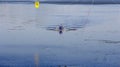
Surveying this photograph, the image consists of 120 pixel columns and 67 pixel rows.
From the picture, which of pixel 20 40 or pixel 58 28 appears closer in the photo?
pixel 20 40

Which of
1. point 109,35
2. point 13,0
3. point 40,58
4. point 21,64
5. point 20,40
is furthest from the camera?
point 13,0

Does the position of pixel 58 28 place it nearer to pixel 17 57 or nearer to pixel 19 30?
pixel 19 30

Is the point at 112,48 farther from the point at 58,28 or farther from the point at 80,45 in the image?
the point at 58,28

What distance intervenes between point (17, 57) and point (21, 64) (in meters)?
2.05

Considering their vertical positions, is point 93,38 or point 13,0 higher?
point 13,0

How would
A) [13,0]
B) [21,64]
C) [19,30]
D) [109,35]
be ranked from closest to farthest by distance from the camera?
1. [21,64]
2. [109,35]
3. [19,30]
4. [13,0]

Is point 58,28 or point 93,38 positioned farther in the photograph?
point 58,28

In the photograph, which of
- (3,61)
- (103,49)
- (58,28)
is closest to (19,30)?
(58,28)

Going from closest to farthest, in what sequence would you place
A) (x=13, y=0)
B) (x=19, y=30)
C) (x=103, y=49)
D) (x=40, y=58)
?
(x=40, y=58) < (x=103, y=49) < (x=19, y=30) < (x=13, y=0)

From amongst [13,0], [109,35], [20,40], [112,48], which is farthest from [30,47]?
[13,0]

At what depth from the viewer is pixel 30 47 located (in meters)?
25.3

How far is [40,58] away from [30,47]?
3.56 m

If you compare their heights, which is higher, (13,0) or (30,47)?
(13,0)

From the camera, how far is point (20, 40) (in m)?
28.1
